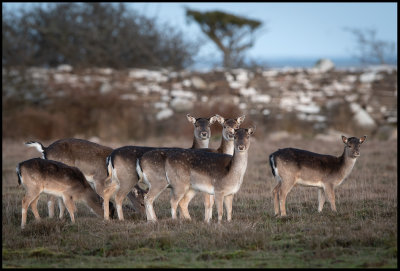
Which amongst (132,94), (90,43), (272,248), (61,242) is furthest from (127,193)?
(90,43)

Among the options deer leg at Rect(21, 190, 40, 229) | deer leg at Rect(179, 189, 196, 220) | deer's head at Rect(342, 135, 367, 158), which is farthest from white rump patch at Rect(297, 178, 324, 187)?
deer leg at Rect(21, 190, 40, 229)

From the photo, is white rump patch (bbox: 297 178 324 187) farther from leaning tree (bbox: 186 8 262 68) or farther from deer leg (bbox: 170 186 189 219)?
leaning tree (bbox: 186 8 262 68)

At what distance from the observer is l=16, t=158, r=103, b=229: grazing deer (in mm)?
11172

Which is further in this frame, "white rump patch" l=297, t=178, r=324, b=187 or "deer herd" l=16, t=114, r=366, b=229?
"white rump patch" l=297, t=178, r=324, b=187

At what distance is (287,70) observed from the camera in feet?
110

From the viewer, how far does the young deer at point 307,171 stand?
11.6 meters

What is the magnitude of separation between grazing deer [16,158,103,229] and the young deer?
3.32 meters

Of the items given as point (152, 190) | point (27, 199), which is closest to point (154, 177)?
point (152, 190)

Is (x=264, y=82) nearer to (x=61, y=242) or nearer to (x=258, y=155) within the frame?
(x=258, y=155)

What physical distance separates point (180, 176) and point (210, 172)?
53cm

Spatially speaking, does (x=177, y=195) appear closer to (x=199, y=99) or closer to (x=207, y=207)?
(x=207, y=207)

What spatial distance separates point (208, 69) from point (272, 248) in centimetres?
2604

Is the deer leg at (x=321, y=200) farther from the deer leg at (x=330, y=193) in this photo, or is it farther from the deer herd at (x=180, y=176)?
the deer leg at (x=330, y=193)

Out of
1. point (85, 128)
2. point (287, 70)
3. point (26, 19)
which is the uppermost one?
point (26, 19)
